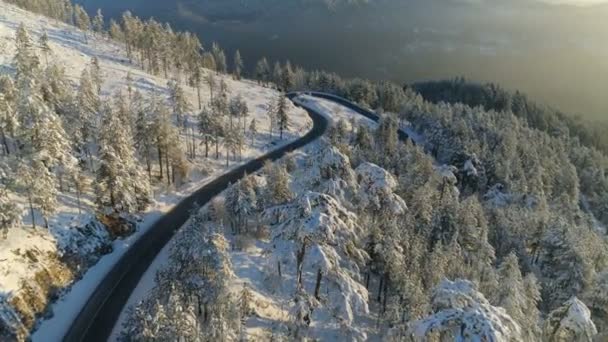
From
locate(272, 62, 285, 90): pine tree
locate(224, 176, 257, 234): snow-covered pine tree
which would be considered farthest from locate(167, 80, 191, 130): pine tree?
locate(272, 62, 285, 90): pine tree

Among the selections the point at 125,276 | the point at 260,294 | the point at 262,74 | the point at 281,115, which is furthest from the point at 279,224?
the point at 262,74

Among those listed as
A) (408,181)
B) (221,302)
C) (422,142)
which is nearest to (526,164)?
(422,142)

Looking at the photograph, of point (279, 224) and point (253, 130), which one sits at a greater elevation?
point (279, 224)

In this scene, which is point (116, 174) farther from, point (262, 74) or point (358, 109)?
→ point (262, 74)

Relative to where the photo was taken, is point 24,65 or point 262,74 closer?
point 24,65

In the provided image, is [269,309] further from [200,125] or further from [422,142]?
[422,142]

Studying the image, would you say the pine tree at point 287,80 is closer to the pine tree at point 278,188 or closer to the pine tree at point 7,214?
the pine tree at point 278,188
